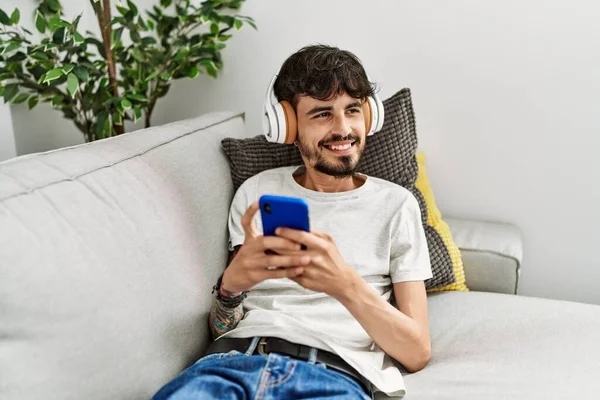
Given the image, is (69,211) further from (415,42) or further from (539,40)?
(539,40)

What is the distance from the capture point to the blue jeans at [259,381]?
90 centimetres

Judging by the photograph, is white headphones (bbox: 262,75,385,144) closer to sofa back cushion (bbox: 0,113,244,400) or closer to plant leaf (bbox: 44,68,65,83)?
sofa back cushion (bbox: 0,113,244,400)

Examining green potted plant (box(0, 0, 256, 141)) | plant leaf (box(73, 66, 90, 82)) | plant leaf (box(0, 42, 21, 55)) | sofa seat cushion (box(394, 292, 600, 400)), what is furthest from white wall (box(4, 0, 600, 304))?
plant leaf (box(0, 42, 21, 55))

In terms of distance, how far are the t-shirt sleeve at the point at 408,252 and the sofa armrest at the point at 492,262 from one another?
41cm

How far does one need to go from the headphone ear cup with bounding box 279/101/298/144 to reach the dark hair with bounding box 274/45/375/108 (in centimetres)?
3

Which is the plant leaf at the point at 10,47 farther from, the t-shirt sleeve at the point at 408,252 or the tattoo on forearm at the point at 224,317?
the t-shirt sleeve at the point at 408,252

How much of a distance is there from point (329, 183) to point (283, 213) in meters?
0.46

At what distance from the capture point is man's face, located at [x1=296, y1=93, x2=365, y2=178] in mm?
1183

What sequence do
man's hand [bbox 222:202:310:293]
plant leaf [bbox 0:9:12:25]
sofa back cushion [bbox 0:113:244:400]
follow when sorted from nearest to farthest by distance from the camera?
sofa back cushion [bbox 0:113:244:400] → man's hand [bbox 222:202:310:293] → plant leaf [bbox 0:9:12:25]

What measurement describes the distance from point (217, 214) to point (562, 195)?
113 cm

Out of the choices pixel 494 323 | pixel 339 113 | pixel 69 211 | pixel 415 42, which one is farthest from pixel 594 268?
pixel 69 211

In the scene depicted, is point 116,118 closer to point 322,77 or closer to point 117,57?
point 117,57

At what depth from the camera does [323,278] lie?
0.92 meters

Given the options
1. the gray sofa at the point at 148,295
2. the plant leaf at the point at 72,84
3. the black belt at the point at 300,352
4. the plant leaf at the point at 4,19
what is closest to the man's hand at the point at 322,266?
the black belt at the point at 300,352
